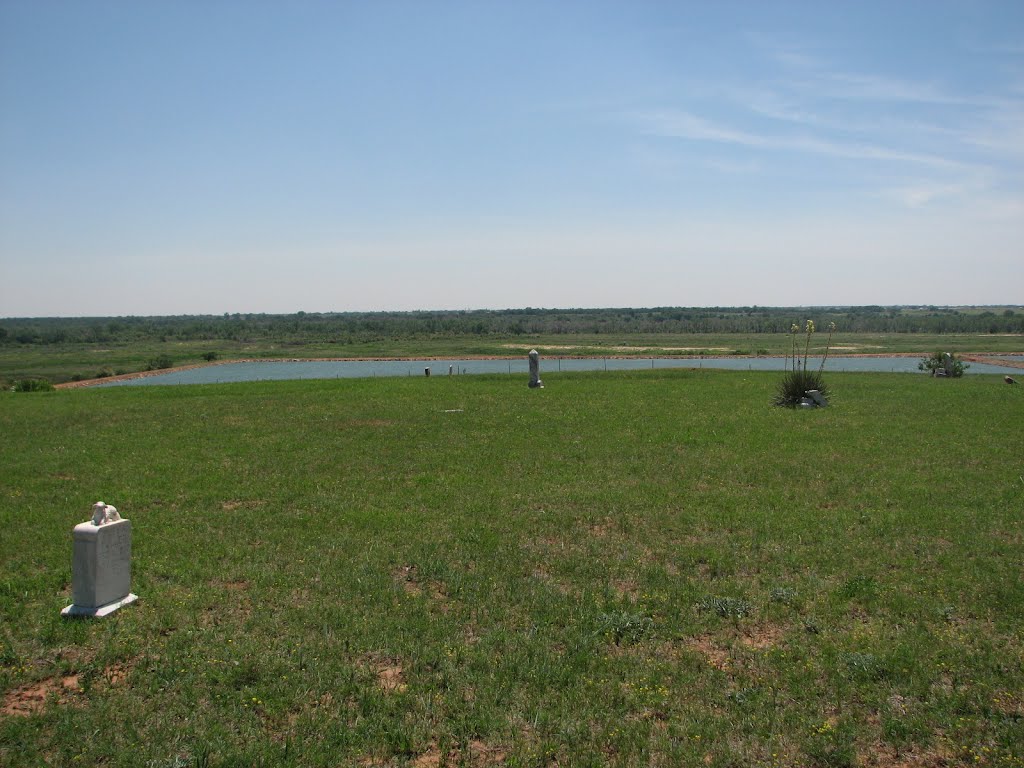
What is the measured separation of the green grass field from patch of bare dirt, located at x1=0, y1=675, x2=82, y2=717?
30 millimetres

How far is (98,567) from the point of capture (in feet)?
22.7

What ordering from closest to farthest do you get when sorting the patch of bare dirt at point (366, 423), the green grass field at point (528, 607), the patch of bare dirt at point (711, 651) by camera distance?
the green grass field at point (528, 607), the patch of bare dirt at point (711, 651), the patch of bare dirt at point (366, 423)

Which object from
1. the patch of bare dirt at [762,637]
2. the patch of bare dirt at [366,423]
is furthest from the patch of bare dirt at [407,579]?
the patch of bare dirt at [366,423]

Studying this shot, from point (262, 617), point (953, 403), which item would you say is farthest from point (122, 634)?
point (953, 403)

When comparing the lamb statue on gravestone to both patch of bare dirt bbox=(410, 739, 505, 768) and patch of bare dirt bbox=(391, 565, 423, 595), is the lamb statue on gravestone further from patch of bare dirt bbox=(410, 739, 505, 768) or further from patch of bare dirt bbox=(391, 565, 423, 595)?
patch of bare dirt bbox=(410, 739, 505, 768)

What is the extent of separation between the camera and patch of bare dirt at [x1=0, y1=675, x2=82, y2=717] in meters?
5.29

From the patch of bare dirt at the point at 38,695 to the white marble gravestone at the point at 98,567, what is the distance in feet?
3.83

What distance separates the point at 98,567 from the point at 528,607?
163 inches

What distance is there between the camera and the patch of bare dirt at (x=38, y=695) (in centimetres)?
529

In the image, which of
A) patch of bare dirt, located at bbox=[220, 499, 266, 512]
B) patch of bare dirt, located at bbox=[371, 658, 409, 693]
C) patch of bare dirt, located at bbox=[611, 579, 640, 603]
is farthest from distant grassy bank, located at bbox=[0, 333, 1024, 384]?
patch of bare dirt, located at bbox=[371, 658, 409, 693]

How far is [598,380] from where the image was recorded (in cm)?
3144

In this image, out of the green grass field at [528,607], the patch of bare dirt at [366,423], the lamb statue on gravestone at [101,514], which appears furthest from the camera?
the patch of bare dirt at [366,423]

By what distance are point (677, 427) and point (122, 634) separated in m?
13.9

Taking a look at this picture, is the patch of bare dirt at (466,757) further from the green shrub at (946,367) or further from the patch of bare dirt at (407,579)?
the green shrub at (946,367)
